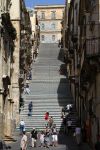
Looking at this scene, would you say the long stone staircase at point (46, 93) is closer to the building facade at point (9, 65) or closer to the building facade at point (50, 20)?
the building facade at point (9, 65)

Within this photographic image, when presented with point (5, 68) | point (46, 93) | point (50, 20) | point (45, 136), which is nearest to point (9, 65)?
point (5, 68)

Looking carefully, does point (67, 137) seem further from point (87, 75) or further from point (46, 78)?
point (46, 78)

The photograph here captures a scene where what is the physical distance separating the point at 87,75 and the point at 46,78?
28.6m

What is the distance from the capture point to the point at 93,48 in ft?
99.9

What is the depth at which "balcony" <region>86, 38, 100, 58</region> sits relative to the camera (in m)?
30.0

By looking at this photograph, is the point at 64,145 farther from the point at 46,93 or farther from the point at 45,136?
the point at 46,93

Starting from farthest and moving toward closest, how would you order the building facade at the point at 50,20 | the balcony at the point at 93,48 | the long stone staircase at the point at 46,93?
the building facade at the point at 50,20 < the long stone staircase at the point at 46,93 < the balcony at the point at 93,48

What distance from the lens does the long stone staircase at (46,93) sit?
161 ft


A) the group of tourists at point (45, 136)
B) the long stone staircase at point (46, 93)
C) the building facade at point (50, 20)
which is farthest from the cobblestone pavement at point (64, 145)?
the building facade at point (50, 20)

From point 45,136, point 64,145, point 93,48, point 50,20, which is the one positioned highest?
point 93,48

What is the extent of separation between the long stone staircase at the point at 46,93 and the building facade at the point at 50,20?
53.8m

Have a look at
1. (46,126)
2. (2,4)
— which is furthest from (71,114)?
(2,4)

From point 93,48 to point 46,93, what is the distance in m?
27.2

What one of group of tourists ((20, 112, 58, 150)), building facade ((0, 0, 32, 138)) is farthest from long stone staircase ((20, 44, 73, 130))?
group of tourists ((20, 112, 58, 150))
